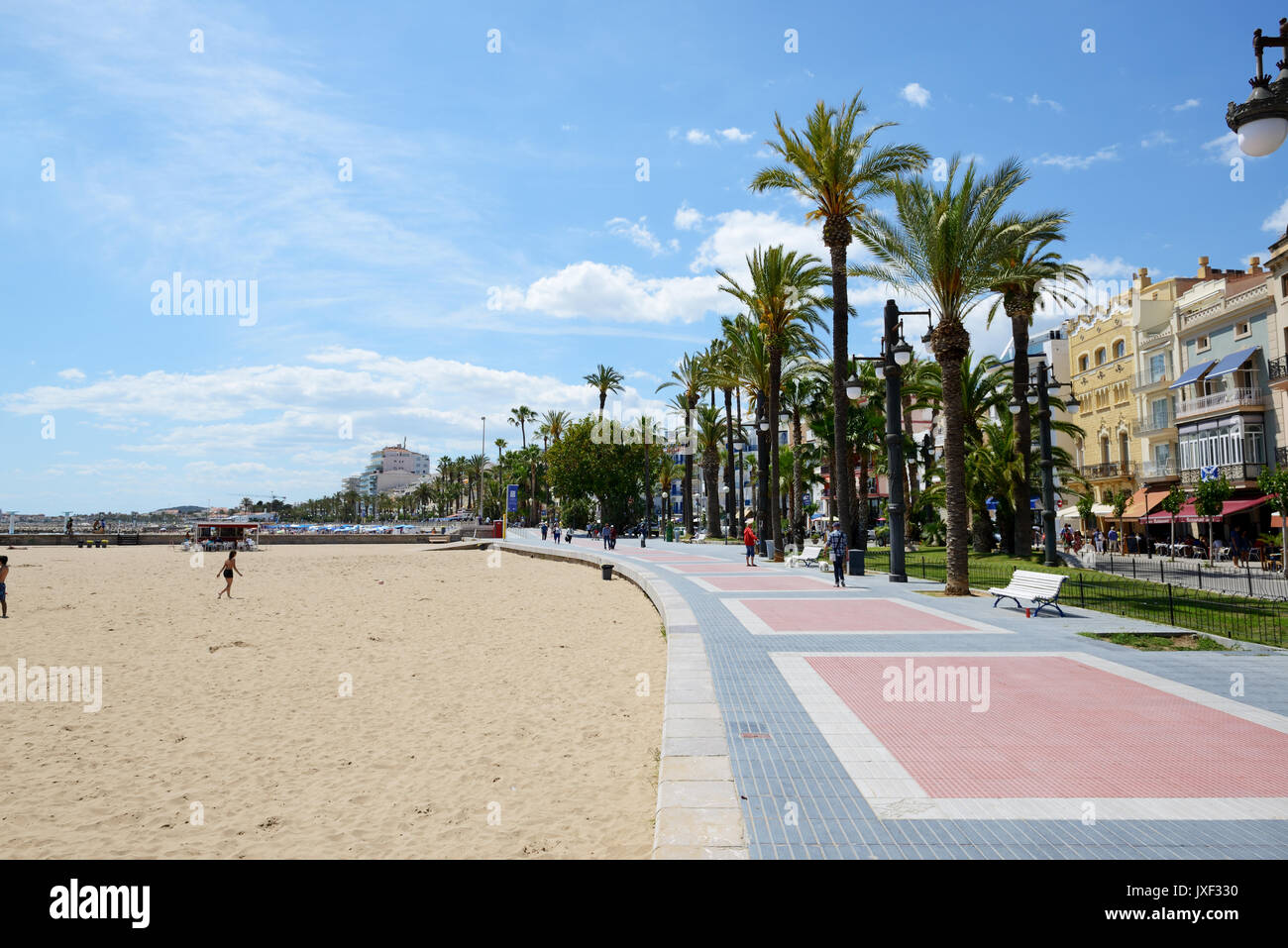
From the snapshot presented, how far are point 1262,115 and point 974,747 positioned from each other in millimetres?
4921

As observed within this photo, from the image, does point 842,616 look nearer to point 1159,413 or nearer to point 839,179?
point 839,179

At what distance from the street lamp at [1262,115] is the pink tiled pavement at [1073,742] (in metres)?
4.33

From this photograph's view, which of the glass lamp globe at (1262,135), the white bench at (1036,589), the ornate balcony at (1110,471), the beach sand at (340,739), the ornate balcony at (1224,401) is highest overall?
the ornate balcony at (1224,401)

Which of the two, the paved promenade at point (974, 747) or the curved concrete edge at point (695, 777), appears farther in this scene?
the paved promenade at point (974, 747)

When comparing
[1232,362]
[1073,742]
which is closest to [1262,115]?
[1073,742]

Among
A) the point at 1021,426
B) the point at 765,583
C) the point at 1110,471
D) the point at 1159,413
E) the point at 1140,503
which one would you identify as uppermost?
the point at 1159,413

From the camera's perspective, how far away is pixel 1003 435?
1259 inches

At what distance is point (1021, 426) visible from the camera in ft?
96.0

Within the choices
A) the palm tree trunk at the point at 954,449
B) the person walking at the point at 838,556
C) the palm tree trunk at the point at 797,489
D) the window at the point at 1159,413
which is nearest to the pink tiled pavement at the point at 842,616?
the palm tree trunk at the point at 954,449

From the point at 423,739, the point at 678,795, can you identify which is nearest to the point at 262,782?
the point at 423,739

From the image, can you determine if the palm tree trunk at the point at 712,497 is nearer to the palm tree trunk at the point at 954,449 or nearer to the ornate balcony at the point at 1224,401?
the ornate balcony at the point at 1224,401

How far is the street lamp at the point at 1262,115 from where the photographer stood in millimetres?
4434

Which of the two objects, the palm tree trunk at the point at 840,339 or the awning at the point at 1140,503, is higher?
the palm tree trunk at the point at 840,339
